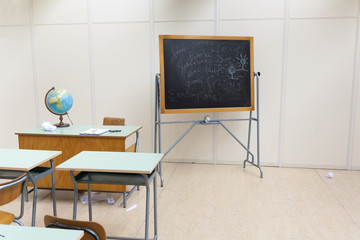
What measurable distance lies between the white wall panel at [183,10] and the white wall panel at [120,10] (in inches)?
7.0

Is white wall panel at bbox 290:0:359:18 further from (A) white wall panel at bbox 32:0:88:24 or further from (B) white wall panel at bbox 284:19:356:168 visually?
(A) white wall panel at bbox 32:0:88:24

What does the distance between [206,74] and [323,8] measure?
185 cm

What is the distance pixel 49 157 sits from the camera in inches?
96.8

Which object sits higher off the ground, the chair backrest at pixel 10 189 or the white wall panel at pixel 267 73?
the white wall panel at pixel 267 73

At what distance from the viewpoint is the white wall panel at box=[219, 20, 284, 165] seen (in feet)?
14.4

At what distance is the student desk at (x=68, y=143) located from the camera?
10.5 ft

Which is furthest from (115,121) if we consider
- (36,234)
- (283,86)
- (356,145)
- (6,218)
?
(356,145)

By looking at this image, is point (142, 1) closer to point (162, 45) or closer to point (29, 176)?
point (162, 45)

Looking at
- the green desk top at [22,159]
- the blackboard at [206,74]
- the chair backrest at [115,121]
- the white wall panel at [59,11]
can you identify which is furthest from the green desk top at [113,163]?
the white wall panel at [59,11]

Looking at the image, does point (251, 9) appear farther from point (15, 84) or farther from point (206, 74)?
A: point (15, 84)

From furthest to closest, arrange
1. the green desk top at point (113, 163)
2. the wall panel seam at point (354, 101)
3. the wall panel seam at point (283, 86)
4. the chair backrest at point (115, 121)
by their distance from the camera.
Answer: the wall panel seam at point (283, 86)
the wall panel seam at point (354, 101)
the chair backrest at point (115, 121)
the green desk top at point (113, 163)

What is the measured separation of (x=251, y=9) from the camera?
4367 mm

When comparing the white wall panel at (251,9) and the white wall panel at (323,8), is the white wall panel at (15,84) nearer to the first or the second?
the white wall panel at (251,9)

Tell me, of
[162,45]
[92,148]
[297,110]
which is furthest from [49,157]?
[297,110]
